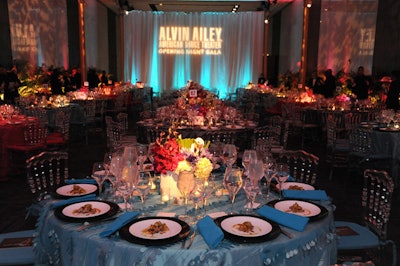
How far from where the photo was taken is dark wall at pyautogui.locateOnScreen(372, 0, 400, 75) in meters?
9.99

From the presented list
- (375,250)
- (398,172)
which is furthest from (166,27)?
(375,250)

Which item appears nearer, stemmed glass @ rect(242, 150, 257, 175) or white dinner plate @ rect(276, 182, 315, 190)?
stemmed glass @ rect(242, 150, 257, 175)

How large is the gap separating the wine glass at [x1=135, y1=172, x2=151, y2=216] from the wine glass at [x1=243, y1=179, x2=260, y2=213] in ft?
1.86

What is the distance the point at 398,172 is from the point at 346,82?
6.15 metres

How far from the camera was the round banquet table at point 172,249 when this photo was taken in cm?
189

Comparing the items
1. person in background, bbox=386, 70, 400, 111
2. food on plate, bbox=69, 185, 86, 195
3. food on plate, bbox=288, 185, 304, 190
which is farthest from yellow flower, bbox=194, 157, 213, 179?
person in background, bbox=386, 70, 400, 111

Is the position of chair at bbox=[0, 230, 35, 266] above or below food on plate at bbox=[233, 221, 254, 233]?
below

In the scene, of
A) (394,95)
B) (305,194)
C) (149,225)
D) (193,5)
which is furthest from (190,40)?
(149,225)

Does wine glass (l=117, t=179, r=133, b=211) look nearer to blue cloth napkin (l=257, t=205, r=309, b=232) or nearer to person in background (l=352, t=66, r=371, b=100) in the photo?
blue cloth napkin (l=257, t=205, r=309, b=232)

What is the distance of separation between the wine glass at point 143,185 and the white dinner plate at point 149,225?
19 centimetres

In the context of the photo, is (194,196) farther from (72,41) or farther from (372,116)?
(72,41)

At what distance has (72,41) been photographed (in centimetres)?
1401

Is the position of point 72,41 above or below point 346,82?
above

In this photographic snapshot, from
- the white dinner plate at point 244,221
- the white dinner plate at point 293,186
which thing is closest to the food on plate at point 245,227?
the white dinner plate at point 244,221
